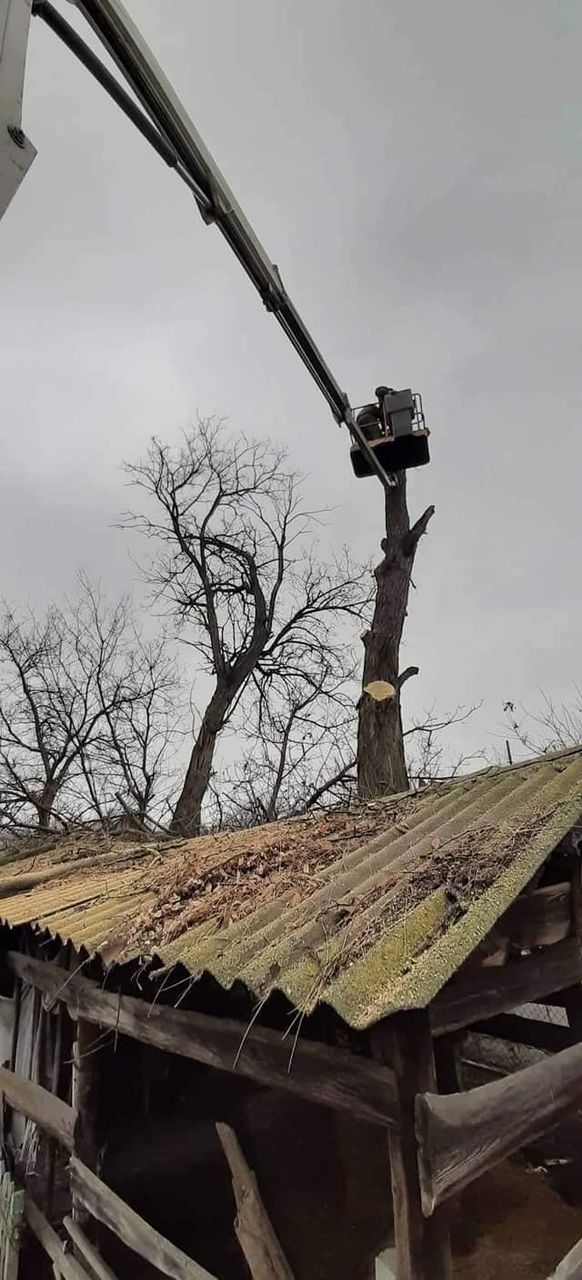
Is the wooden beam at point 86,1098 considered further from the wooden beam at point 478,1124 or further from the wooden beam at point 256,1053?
the wooden beam at point 478,1124

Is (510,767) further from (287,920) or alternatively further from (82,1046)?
(82,1046)

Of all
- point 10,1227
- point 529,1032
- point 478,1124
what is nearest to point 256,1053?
point 478,1124

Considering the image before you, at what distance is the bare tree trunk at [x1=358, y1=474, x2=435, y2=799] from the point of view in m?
8.91

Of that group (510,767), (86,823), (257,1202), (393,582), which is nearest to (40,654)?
(86,823)

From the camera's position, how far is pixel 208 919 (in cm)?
307

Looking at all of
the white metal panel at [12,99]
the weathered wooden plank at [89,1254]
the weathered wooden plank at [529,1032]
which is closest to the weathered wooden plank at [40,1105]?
the weathered wooden plank at [89,1254]

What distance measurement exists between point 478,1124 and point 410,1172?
0.29 metres

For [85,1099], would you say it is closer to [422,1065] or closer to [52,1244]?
[52,1244]

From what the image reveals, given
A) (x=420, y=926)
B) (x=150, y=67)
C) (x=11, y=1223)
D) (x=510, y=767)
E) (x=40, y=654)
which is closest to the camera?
(x=420, y=926)

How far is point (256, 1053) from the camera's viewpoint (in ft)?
9.60

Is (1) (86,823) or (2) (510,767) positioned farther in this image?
(1) (86,823)

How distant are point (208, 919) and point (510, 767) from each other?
3070 mm

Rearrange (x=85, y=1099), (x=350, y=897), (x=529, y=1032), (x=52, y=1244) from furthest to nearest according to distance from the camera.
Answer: (x=529, y=1032) < (x=52, y=1244) < (x=85, y=1099) < (x=350, y=897)

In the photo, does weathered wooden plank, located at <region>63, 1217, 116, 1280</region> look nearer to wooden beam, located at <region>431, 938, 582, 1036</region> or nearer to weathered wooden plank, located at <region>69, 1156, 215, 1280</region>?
weathered wooden plank, located at <region>69, 1156, 215, 1280</region>
